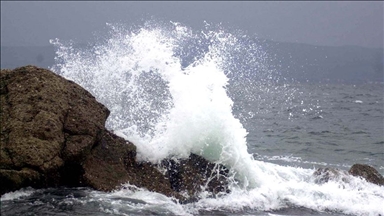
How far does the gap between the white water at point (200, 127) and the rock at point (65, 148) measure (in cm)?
40

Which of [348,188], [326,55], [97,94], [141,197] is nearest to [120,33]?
[97,94]

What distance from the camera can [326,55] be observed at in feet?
328

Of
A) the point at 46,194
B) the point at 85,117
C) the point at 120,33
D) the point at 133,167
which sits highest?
the point at 120,33

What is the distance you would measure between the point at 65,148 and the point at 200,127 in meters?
3.07

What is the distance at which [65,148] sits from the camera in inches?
303

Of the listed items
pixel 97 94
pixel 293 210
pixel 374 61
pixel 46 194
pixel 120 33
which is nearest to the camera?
pixel 46 194

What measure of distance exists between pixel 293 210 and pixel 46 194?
4.14 meters

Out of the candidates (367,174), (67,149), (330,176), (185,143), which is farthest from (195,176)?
(367,174)

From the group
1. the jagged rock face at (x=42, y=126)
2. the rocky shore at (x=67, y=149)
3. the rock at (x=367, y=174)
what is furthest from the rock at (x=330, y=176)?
the jagged rock face at (x=42, y=126)

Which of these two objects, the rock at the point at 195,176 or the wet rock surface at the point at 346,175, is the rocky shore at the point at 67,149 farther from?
the wet rock surface at the point at 346,175

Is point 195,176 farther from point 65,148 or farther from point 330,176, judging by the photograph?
point 330,176

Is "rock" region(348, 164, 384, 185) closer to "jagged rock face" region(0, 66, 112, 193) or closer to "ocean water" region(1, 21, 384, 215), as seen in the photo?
"ocean water" region(1, 21, 384, 215)

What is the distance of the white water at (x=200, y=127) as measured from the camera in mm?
9117

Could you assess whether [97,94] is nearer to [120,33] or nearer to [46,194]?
[120,33]
